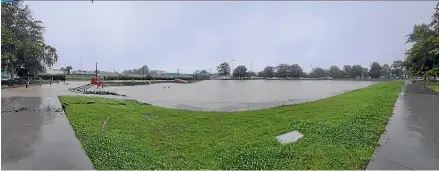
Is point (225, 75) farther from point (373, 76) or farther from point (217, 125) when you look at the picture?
point (217, 125)

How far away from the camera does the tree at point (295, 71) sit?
71875 mm

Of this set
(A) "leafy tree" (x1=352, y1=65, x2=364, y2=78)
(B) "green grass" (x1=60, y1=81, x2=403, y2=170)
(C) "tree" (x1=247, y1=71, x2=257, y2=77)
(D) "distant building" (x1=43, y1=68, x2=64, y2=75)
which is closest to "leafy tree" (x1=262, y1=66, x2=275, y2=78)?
(C) "tree" (x1=247, y1=71, x2=257, y2=77)

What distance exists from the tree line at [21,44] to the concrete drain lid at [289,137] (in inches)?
848

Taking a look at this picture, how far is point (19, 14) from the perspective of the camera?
93.4 feet

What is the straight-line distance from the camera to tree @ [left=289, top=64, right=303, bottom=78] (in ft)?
236

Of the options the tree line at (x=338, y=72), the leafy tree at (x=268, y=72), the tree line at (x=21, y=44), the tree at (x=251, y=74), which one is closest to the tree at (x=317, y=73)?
the tree line at (x=338, y=72)

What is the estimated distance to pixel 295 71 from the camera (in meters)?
72.2

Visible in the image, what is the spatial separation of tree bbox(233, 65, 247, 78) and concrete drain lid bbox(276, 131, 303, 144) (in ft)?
184

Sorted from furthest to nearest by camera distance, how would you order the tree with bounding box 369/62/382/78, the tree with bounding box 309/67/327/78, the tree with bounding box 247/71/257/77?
the tree with bounding box 369/62/382/78, the tree with bounding box 309/67/327/78, the tree with bounding box 247/71/257/77

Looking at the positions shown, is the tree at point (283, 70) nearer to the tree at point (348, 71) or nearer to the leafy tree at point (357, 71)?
the tree at point (348, 71)

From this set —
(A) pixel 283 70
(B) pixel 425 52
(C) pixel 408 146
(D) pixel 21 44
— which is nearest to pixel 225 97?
(C) pixel 408 146

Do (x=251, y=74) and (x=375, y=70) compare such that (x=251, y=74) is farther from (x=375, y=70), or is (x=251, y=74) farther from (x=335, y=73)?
(x=375, y=70)

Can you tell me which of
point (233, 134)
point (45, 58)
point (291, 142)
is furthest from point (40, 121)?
point (45, 58)

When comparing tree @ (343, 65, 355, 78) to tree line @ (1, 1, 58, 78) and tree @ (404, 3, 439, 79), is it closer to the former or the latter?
tree @ (404, 3, 439, 79)
